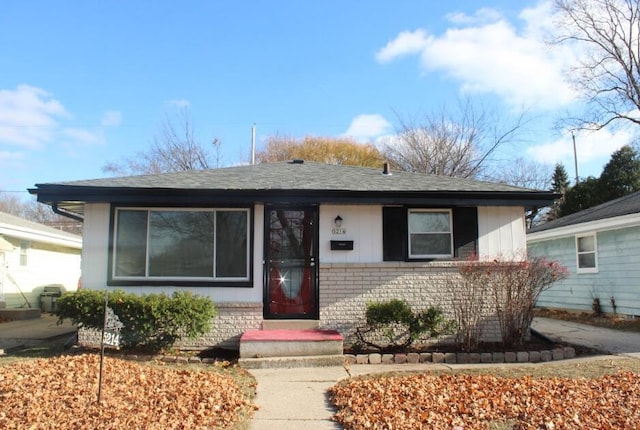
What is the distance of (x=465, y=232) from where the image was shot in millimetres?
8984

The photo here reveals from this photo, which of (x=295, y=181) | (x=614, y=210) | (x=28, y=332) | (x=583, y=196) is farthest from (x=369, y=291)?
(x=583, y=196)

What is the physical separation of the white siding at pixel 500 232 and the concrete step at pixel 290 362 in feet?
11.3

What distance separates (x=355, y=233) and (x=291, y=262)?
4.18 feet

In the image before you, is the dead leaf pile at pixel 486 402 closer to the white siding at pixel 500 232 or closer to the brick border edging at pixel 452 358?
the brick border edging at pixel 452 358

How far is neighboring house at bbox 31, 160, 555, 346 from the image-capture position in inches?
336

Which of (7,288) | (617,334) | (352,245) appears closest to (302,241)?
(352,245)

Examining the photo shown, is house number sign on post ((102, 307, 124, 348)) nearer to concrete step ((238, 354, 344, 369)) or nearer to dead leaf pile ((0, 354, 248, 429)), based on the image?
dead leaf pile ((0, 354, 248, 429))

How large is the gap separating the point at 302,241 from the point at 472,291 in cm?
311

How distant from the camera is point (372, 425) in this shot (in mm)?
4559

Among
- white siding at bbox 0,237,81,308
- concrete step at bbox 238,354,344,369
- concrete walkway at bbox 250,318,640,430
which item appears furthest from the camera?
white siding at bbox 0,237,81,308

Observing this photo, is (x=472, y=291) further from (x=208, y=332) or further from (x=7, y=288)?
(x=7, y=288)

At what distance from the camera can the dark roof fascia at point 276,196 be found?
27.5 feet

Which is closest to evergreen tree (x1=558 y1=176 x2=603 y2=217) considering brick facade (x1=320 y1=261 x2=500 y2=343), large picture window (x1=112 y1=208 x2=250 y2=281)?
brick facade (x1=320 y1=261 x2=500 y2=343)

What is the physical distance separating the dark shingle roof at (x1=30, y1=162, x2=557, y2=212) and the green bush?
1769mm
